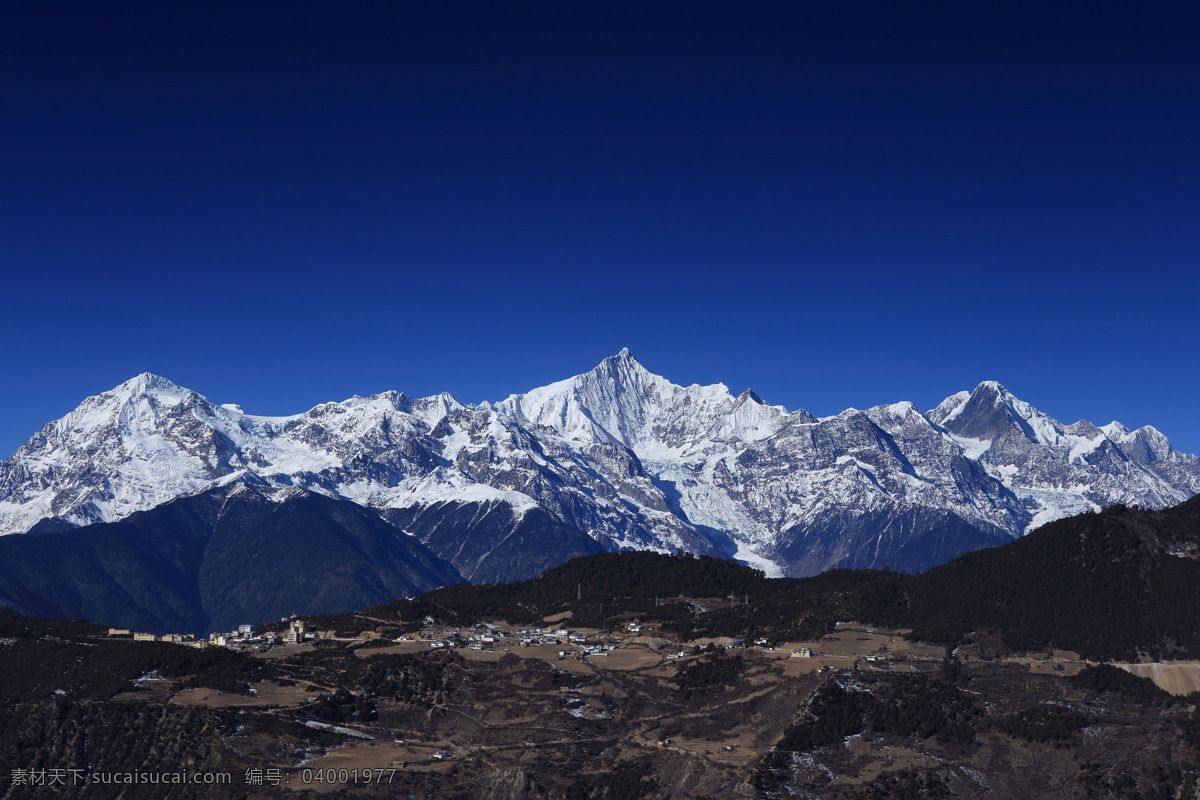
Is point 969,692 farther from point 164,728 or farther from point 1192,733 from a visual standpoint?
point 164,728

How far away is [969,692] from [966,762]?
21.0 meters

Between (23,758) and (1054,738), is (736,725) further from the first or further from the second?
(23,758)

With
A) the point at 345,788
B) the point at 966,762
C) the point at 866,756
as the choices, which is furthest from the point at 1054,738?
the point at 345,788

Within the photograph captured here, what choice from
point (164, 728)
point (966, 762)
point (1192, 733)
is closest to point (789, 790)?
point (966, 762)

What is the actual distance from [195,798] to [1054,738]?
12073 cm

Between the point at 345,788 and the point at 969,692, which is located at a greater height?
the point at 969,692

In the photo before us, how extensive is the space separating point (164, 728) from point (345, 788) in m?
32.8

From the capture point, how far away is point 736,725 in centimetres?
19238

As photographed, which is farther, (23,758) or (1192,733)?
(23,758)

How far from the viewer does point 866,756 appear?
178 meters

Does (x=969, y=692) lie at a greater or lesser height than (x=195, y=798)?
greater

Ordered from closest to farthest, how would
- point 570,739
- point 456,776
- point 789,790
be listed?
point 789,790 < point 456,776 < point 570,739

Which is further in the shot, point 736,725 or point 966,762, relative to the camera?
point 736,725

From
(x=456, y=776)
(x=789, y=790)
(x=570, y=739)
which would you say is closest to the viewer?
(x=789, y=790)
